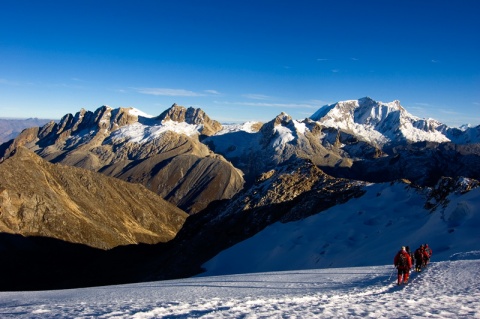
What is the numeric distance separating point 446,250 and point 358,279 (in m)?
20.4

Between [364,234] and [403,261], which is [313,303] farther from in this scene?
[364,234]

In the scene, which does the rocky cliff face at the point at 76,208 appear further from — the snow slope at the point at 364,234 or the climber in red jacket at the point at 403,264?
the climber in red jacket at the point at 403,264

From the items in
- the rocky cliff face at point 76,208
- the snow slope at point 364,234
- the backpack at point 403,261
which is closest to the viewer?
the backpack at point 403,261

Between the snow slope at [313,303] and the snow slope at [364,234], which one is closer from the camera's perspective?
the snow slope at [313,303]

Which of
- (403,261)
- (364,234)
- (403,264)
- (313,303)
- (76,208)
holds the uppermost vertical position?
(403,261)

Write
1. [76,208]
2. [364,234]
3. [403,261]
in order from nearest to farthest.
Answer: [403,261]
[364,234]
[76,208]

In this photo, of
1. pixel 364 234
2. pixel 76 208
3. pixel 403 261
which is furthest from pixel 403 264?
pixel 76 208

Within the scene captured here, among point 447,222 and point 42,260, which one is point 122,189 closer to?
point 42,260

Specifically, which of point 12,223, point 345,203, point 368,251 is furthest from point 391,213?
point 12,223

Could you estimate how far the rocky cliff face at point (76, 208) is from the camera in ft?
433

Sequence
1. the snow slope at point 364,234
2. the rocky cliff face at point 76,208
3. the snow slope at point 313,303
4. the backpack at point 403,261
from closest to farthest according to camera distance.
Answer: the snow slope at point 313,303 → the backpack at point 403,261 → the snow slope at point 364,234 → the rocky cliff face at point 76,208

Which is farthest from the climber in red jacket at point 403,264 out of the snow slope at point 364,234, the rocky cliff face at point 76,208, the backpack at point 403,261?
the rocky cliff face at point 76,208

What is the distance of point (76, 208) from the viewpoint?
500 feet

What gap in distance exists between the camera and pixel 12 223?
126688 millimetres
